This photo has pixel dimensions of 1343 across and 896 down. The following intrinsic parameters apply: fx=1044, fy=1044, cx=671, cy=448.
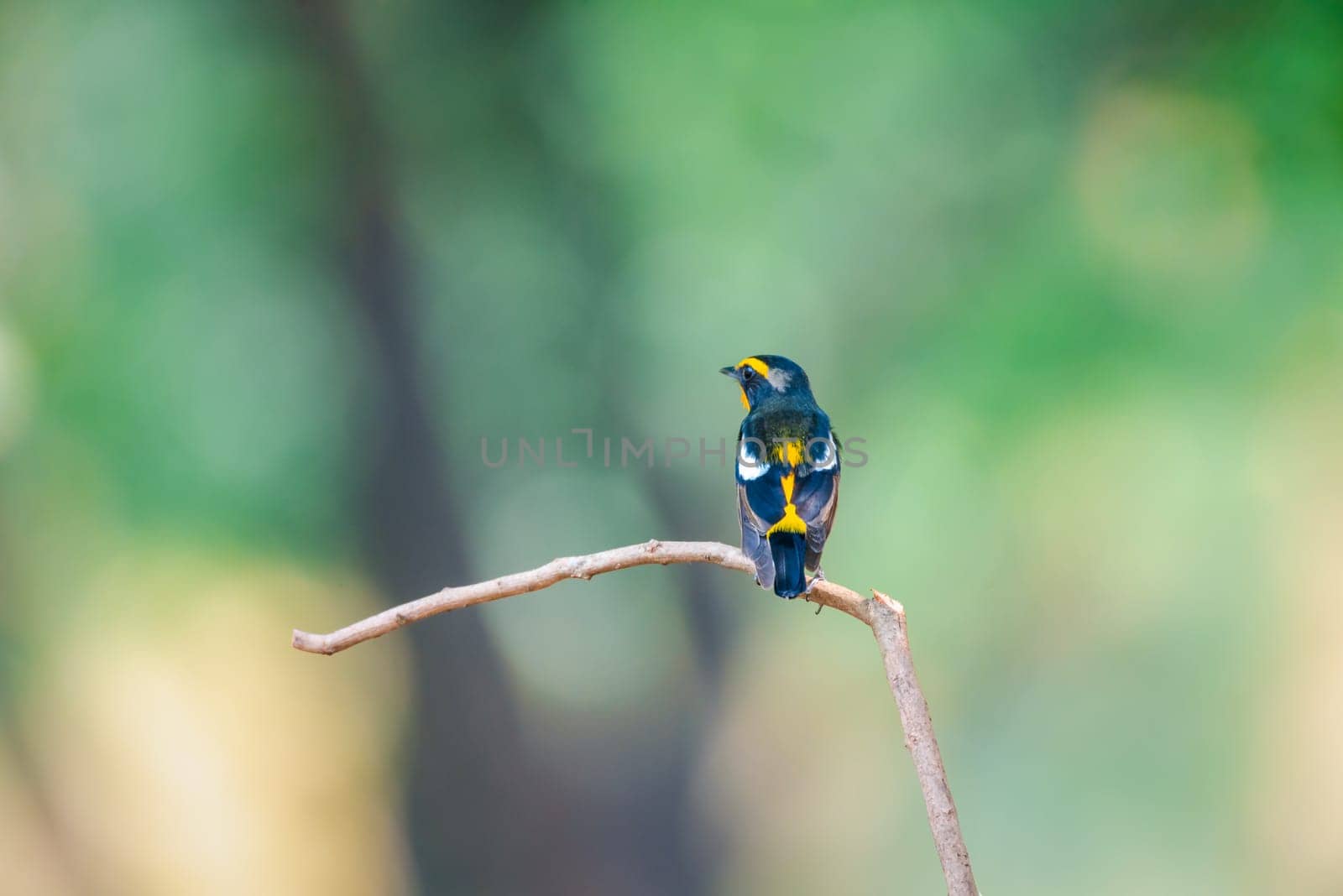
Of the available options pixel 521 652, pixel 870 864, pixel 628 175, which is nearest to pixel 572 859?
pixel 521 652

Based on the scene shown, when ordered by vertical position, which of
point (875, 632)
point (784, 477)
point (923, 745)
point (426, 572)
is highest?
point (784, 477)

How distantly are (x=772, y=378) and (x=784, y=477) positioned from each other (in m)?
0.36

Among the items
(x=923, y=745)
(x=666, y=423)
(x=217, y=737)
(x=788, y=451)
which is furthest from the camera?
(x=666, y=423)

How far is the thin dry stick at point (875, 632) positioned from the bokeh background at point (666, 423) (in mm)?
1281

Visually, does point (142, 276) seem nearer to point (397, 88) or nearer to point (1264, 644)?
point (397, 88)

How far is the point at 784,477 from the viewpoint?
1.90m

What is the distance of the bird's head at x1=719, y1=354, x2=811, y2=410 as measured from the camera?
218 centimetres

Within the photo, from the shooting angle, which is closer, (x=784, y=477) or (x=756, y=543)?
(x=756, y=543)

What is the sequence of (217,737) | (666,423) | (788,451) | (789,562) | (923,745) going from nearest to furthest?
(923,745), (789,562), (788,451), (217,737), (666,423)

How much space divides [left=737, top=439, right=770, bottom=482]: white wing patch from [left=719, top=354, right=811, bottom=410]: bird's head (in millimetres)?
165

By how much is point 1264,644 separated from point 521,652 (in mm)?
1984

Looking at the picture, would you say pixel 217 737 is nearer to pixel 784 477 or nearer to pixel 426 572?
pixel 426 572

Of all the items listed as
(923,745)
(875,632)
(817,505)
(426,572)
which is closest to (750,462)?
(817,505)

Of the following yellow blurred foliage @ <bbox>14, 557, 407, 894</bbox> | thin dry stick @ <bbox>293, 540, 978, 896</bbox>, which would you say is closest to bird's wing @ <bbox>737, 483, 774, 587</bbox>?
thin dry stick @ <bbox>293, 540, 978, 896</bbox>
